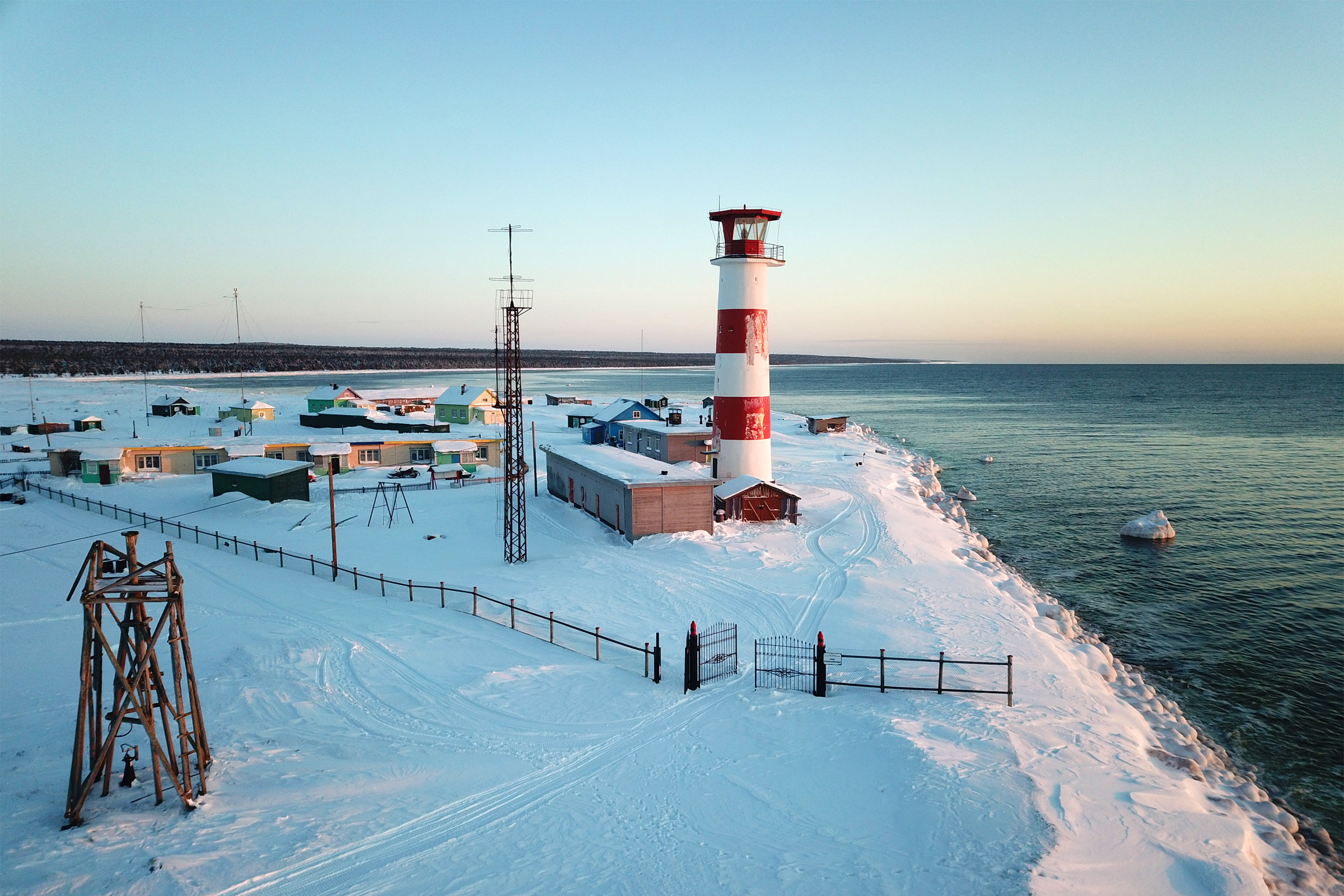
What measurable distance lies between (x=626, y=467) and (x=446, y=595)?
11.3 meters

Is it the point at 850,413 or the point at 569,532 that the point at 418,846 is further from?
the point at 850,413

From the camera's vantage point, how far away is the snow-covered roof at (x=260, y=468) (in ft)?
114

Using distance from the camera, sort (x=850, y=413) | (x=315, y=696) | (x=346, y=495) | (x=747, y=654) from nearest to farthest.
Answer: (x=315, y=696) < (x=747, y=654) < (x=346, y=495) < (x=850, y=413)

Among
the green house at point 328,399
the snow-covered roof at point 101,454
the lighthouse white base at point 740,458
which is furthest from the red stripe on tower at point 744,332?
the green house at point 328,399

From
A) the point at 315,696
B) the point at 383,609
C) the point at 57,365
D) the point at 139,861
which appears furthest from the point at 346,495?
the point at 57,365

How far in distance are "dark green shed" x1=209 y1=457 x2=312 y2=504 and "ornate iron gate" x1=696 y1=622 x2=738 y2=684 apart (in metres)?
24.8

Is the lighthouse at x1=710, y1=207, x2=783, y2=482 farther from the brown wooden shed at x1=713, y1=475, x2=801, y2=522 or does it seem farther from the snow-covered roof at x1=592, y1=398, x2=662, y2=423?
the snow-covered roof at x1=592, y1=398, x2=662, y2=423

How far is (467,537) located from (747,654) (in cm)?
1485

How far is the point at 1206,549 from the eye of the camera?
1222 inches

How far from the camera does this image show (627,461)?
33594 mm

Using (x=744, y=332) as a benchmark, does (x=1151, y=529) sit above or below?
below

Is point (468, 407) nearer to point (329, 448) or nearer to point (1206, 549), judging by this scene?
point (329, 448)

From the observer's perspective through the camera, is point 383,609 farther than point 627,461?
No

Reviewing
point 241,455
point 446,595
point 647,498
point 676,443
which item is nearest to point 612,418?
point 676,443
